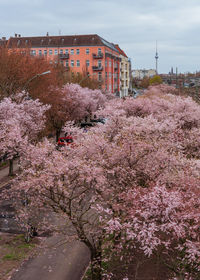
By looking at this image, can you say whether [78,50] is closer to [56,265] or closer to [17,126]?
[17,126]

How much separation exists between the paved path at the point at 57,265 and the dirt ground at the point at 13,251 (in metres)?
0.34

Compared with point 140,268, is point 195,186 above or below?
above

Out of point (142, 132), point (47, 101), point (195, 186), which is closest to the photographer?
point (195, 186)

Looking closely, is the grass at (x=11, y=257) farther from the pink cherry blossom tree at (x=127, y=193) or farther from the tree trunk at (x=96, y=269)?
the tree trunk at (x=96, y=269)

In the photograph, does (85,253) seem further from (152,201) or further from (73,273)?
(152,201)

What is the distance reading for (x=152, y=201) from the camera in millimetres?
A: 9617

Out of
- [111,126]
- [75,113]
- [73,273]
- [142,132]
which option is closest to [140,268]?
[73,273]

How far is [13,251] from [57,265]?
232 centimetres

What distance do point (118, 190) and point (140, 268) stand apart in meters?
3.41

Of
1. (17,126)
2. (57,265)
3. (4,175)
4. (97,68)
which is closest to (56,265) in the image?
(57,265)

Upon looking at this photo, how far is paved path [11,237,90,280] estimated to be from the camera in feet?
41.4

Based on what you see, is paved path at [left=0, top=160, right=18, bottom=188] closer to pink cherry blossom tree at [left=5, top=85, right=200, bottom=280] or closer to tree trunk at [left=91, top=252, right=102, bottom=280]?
pink cherry blossom tree at [left=5, top=85, right=200, bottom=280]

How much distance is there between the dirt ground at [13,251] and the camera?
13016 mm

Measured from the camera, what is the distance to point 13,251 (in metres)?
14.2
